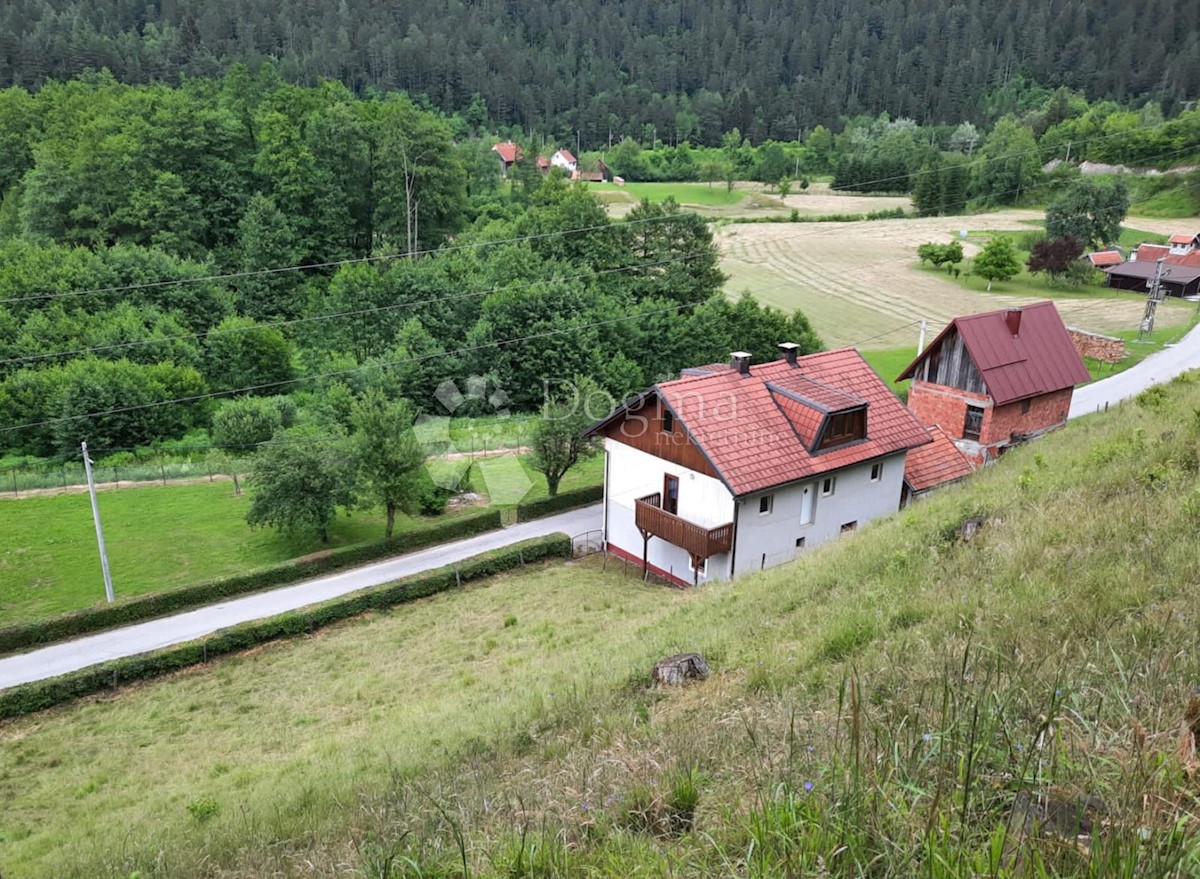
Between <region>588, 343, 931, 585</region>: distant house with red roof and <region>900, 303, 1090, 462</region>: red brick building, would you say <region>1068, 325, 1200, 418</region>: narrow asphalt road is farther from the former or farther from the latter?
<region>588, 343, 931, 585</region>: distant house with red roof

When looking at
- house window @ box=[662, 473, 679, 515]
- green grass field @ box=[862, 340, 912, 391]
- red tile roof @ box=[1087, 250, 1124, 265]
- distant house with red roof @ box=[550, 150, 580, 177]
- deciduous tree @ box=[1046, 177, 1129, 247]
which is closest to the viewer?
house window @ box=[662, 473, 679, 515]

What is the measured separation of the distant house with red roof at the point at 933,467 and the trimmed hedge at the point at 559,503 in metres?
10.7

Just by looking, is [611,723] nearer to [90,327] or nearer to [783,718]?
[783,718]

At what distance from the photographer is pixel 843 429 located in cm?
2408

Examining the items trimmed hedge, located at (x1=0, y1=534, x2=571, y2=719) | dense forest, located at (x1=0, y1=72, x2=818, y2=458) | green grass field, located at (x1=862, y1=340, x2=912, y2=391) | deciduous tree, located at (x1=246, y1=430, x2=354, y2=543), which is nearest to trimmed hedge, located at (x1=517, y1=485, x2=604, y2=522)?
trimmed hedge, located at (x1=0, y1=534, x2=571, y2=719)

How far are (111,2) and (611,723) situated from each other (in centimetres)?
13174

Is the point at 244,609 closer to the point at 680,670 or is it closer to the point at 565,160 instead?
the point at 680,670

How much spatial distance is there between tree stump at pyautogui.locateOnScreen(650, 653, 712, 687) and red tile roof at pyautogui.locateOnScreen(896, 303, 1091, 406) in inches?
896

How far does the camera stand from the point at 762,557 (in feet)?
75.0

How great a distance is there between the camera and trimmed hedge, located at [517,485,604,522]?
2898 cm

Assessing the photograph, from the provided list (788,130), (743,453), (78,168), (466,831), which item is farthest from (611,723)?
(788,130)

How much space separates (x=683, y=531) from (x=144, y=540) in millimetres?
18074

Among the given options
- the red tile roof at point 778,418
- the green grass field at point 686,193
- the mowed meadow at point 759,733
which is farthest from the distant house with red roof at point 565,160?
the mowed meadow at point 759,733

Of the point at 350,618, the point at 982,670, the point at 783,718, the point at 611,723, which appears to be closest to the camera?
the point at 982,670
